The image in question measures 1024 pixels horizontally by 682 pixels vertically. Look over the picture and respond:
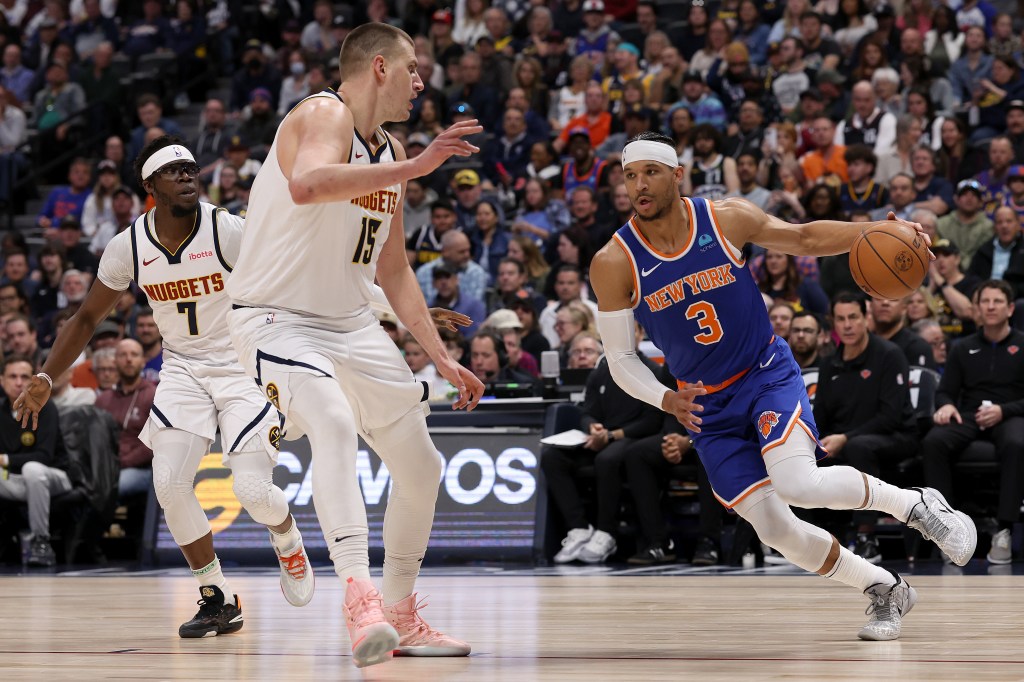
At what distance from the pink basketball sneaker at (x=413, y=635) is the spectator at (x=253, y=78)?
597 inches

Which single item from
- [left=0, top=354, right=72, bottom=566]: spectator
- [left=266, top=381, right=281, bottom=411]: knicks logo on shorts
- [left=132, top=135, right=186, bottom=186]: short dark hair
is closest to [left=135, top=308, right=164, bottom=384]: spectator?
[left=0, top=354, right=72, bottom=566]: spectator

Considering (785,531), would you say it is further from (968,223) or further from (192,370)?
(968,223)

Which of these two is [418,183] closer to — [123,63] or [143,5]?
[123,63]

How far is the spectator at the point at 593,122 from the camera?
16469 mm

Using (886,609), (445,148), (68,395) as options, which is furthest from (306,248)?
(68,395)

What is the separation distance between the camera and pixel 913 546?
10.5m

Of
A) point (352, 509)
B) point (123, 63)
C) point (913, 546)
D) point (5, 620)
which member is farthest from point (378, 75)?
point (123, 63)

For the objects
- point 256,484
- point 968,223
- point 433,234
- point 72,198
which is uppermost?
point 72,198

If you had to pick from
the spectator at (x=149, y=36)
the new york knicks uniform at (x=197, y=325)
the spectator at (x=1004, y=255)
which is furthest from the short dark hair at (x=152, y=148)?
the spectator at (x=149, y=36)

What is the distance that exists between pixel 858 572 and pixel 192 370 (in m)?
3.22

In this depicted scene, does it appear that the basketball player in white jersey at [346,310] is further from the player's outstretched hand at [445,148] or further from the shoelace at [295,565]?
the shoelace at [295,565]

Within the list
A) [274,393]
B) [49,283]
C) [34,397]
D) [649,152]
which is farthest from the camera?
[49,283]

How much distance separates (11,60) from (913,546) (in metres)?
16.3

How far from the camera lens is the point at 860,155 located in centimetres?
1360
